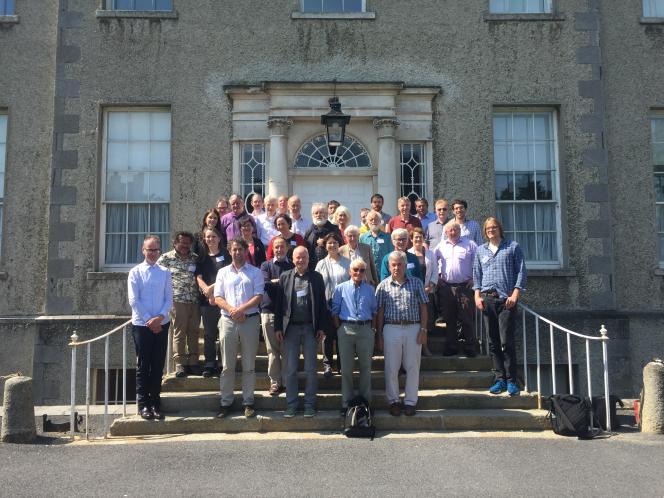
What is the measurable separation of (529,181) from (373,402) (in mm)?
5003

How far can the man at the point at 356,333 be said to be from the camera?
680 centimetres

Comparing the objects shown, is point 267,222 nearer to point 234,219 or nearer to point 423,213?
point 234,219

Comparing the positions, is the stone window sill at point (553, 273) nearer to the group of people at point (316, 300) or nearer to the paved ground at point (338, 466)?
the group of people at point (316, 300)

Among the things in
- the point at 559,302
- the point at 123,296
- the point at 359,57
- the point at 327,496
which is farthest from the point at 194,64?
the point at 327,496

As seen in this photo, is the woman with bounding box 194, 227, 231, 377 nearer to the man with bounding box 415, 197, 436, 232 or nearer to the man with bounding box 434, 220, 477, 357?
the man with bounding box 434, 220, 477, 357

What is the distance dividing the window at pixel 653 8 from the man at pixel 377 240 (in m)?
6.21

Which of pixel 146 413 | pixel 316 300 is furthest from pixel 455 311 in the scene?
pixel 146 413

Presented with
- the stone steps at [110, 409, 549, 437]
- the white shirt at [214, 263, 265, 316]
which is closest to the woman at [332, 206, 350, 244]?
the white shirt at [214, 263, 265, 316]

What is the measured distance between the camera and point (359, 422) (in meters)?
6.46

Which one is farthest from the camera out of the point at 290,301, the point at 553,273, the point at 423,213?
the point at 553,273

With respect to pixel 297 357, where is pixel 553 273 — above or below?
above

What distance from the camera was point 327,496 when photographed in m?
4.90

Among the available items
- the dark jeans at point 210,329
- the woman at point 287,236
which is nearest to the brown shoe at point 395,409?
the woman at point 287,236

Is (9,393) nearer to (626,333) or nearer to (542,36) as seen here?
(626,333)
